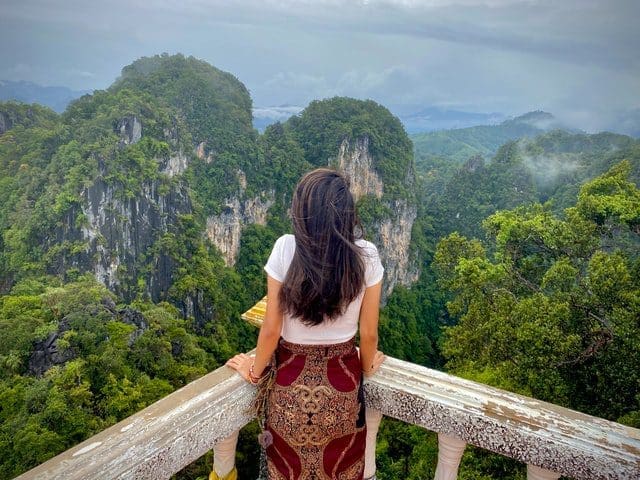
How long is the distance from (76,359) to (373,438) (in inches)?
528

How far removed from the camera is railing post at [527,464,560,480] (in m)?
1.53

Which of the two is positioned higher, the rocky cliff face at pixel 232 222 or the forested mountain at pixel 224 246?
the forested mountain at pixel 224 246

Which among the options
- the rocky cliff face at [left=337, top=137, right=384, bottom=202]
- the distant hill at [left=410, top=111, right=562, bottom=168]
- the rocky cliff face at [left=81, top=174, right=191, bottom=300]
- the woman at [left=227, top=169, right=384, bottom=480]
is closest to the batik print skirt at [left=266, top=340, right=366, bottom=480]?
the woman at [left=227, top=169, right=384, bottom=480]

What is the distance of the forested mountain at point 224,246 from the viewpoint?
7.04 metres

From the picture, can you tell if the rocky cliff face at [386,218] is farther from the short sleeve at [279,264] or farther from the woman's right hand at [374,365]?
A: the short sleeve at [279,264]

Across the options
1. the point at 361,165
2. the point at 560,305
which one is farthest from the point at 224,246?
the point at 560,305

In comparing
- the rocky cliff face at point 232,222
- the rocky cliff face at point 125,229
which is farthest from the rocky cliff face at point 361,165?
the rocky cliff face at point 125,229

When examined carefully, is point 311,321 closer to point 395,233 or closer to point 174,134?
point 174,134

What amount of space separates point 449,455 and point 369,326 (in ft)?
1.80

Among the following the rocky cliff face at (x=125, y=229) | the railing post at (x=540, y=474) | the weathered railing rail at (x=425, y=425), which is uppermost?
the weathered railing rail at (x=425, y=425)

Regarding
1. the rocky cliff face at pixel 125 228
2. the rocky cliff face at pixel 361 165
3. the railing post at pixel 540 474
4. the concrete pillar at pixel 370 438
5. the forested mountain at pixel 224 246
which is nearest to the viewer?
the railing post at pixel 540 474

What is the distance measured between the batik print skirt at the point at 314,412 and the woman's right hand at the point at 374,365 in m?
0.08

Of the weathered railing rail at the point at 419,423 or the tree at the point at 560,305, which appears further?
the tree at the point at 560,305

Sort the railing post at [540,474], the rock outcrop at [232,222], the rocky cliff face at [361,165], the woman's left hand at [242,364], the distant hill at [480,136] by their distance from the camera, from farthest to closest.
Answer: the distant hill at [480,136]
the rocky cliff face at [361,165]
the rock outcrop at [232,222]
the woman's left hand at [242,364]
the railing post at [540,474]
